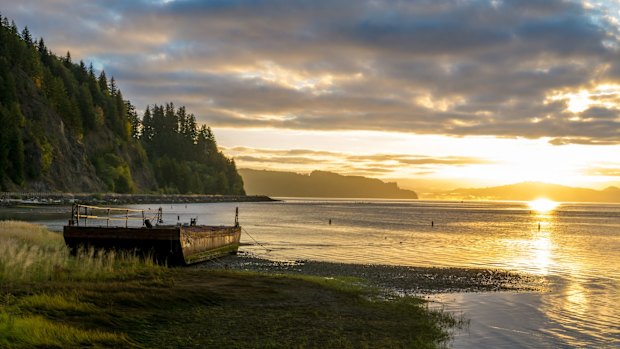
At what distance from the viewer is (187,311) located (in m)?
17.9

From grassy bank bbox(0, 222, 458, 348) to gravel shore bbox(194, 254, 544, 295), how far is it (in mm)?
4963

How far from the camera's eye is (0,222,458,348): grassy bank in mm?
14344

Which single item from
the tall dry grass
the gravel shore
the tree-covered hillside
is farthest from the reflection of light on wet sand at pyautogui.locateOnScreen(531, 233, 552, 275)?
the tree-covered hillside

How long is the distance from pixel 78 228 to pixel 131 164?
163 metres

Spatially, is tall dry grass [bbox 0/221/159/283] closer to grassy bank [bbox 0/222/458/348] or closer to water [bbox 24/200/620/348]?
grassy bank [bbox 0/222/458/348]

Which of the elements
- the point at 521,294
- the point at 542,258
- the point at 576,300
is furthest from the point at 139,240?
the point at 542,258

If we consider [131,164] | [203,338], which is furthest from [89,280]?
[131,164]

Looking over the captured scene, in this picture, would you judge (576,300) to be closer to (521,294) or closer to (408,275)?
(521,294)

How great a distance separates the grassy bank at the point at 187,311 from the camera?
14344 millimetres

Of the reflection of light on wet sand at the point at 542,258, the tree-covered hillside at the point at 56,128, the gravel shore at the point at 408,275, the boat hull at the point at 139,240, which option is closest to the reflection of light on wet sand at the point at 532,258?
the reflection of light on wet sand at the point at 542,258

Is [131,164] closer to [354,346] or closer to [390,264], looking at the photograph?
[390,264]

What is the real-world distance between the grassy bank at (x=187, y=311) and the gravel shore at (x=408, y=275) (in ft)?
16.3

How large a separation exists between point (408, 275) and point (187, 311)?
60.7 ft

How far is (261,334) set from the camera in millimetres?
15672
